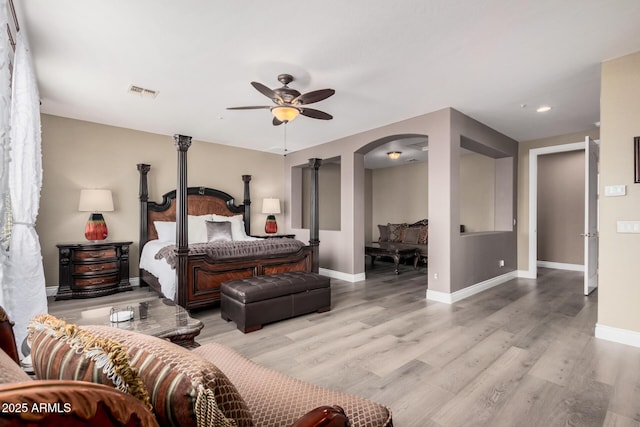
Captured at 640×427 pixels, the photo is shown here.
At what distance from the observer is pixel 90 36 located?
2.52 metres

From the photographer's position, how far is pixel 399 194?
332 inches

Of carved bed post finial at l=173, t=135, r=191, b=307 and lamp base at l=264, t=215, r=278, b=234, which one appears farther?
lamp base at l=264, t=215, r=278, b=234

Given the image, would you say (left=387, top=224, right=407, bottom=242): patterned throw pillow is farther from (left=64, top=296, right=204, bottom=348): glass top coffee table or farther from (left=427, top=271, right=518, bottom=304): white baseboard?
(left=64, top=296, right=204, bottom=348): glass top coffee table

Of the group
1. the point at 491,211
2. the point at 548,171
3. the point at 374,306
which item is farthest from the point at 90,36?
the point at 548,171

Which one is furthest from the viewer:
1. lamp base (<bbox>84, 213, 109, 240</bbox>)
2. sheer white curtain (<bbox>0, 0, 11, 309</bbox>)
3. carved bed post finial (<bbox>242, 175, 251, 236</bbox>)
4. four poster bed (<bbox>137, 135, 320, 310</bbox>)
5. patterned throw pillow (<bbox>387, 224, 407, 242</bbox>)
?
patterned throw pillow (<bbox>387, 224, 407, 242</bbox>)

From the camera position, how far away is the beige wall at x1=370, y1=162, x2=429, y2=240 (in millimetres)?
7867

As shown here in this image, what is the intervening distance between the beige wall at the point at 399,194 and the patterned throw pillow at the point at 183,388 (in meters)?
7.60

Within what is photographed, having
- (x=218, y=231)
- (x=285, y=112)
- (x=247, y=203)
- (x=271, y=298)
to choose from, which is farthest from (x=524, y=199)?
(x=218, y=231)

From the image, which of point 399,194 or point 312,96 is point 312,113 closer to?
point 312,96

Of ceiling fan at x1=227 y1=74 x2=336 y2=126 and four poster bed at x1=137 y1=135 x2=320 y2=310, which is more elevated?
ceiling fan at x1=227 y1=74 x2=336 y2=126

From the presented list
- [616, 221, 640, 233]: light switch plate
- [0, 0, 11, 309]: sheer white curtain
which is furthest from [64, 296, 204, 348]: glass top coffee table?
[616, 221, 640, 233]: light switch plate

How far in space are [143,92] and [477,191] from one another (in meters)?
6.60

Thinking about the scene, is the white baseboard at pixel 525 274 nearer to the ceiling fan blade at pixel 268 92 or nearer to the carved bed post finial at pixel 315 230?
the carved bed post finial at pixel 315 230

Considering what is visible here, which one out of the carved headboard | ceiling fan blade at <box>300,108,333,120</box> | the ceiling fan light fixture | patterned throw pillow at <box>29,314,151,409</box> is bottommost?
patterned throw pillow at <box>29,314,151,409</box>
